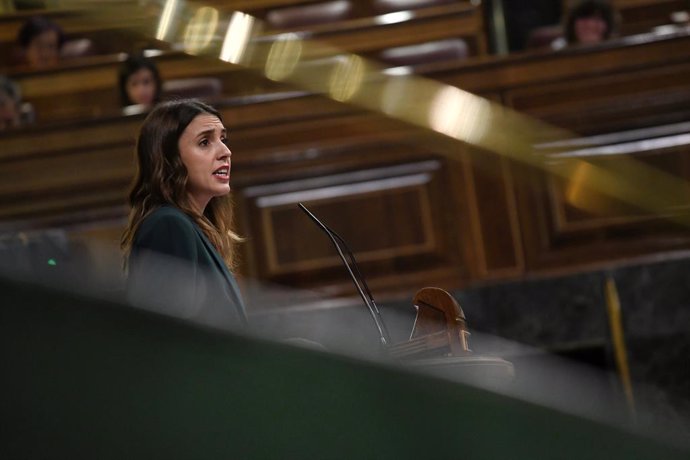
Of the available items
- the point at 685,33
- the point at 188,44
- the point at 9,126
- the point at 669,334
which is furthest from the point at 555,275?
the point at 9,126

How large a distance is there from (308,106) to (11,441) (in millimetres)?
1259

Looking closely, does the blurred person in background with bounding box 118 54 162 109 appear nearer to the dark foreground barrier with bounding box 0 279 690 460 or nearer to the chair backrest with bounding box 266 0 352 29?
the chair backrest with bounding box 266 0 352 29

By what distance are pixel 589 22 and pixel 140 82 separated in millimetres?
613

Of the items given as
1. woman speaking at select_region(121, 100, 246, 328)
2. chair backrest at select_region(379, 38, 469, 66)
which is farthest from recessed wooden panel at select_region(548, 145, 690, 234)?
woman speaking at select_region(121, 100, 246, 328)

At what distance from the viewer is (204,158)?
75cm

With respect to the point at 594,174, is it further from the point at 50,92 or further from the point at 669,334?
the point at 50,92

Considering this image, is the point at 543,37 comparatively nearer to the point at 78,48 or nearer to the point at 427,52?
the point at 427,52

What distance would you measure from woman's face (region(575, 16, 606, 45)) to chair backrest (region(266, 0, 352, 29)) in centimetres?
55

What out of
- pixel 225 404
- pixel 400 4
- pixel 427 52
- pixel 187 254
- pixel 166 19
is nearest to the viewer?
pixel 225 404

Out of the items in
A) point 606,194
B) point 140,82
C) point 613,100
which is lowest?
point 606,194

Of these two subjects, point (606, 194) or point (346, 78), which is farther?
point (346, 78)

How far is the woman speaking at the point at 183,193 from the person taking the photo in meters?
0.68

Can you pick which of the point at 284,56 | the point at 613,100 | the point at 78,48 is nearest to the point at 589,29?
the point at 613,100

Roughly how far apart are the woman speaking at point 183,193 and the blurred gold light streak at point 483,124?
0.71 meters
